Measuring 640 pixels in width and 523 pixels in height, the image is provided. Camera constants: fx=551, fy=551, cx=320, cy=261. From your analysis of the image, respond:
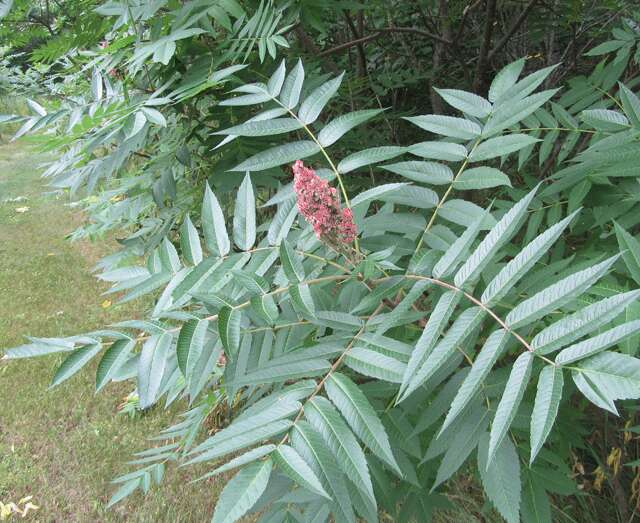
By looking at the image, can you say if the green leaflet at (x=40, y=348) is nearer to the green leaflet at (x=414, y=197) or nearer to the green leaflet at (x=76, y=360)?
the green leaflet at (x=76, y=360)

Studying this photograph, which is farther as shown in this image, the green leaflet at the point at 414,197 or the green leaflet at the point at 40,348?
the green leaflet at the point at 414,197

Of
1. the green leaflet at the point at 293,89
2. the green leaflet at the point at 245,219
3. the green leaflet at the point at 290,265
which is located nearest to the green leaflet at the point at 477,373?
the green leaflet at the point at 290,265

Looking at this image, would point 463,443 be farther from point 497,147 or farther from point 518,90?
point 518,90

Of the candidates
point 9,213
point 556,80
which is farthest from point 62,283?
point 556,80

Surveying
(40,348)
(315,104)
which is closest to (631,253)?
(315,104)

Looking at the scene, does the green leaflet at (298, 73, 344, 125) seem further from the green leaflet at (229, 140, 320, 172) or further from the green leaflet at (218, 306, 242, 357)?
the green leaflet at (218, 306, 242, 357)

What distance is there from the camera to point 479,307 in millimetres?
910

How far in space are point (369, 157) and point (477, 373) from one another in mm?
610

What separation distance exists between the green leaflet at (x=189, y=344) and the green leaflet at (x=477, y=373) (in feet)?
1.46

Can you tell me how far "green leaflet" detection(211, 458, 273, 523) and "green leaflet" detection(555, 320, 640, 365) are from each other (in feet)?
1.56

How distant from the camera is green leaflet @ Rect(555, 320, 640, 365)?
29.7 inches

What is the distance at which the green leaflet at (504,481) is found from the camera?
3.15ft

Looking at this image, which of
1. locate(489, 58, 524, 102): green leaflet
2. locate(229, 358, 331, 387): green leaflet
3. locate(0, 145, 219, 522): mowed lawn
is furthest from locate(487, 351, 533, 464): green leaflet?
locate(0, 145, 219, 522): mowed lawn

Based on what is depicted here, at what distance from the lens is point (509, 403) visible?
781mm
